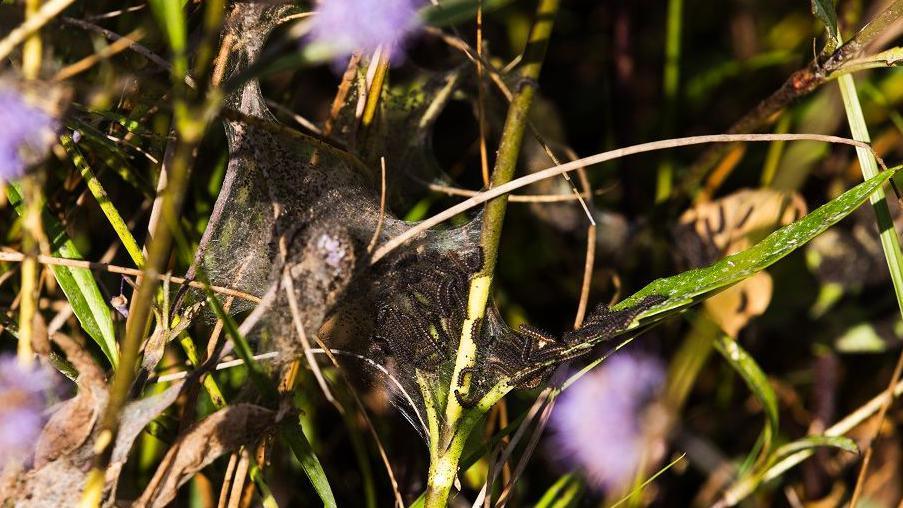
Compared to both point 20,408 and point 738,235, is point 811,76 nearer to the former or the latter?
point 738,235

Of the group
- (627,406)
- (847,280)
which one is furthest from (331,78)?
(847,280)

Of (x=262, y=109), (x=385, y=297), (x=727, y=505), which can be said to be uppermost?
(x=262, y=109)

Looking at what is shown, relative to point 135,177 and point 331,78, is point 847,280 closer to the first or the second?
point 331,78

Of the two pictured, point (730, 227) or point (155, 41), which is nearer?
point (155, 41)

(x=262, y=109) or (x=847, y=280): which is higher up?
(x=262, y=109)

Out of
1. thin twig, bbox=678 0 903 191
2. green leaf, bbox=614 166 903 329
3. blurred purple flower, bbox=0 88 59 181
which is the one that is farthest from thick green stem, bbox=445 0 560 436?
blurred purple flower, bbox=0 88 59 181

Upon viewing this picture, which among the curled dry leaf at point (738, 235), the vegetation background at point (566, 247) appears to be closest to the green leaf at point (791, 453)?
the vegetation background at point (566, 247)

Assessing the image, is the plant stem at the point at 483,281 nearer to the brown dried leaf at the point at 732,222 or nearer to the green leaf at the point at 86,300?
the green leaf at the point at 86,300
